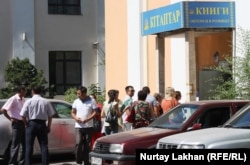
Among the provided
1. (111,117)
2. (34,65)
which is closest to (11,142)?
(111,117)

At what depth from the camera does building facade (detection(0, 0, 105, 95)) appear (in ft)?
103

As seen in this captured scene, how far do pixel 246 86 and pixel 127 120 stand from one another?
3930 millimetres

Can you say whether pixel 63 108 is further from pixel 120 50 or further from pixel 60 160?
pixel 120 50

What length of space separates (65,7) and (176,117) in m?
20.4

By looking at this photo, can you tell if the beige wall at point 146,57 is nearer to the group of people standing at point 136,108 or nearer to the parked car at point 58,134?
the group of people standing at point 136,108

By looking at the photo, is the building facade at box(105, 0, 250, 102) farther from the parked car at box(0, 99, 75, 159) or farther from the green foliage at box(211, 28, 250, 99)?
the parked car at box(0, 99, 75, 159)

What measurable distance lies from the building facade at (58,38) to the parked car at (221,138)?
21485mm

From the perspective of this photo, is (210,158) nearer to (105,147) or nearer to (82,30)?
(105,147)

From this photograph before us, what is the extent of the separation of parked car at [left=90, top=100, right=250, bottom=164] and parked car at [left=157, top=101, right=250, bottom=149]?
122 centimetres

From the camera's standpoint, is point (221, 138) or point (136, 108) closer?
point (221, 138)

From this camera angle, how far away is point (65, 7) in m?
32.7

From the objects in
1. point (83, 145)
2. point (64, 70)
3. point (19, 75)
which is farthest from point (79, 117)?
point (64, 70)

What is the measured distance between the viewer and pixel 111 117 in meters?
15.7

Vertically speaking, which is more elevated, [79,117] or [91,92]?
[91,92]
